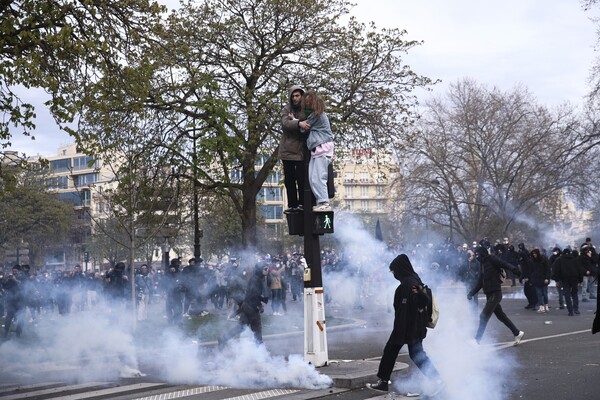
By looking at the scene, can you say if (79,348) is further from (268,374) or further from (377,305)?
(377,305)

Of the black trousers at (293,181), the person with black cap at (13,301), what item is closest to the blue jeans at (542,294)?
the black trousers at (293,181)

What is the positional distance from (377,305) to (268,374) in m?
16.0

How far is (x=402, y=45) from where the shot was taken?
927 inches

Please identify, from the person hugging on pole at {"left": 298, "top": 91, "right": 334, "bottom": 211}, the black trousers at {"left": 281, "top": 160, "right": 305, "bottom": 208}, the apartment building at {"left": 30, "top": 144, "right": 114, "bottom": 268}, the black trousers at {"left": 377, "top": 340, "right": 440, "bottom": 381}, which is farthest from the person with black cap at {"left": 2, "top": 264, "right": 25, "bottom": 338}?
the black trousers at {"left": 377, "top": 340, "right": 440, "bottom": 381}

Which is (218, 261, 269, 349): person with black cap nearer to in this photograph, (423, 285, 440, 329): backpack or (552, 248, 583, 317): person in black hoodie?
(423, 285, 440, 329): backpack

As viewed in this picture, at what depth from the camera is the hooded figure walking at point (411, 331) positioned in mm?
9641

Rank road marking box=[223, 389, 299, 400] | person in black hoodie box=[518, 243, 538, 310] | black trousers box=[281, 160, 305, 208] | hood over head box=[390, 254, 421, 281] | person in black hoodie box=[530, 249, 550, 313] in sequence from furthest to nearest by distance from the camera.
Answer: person in black hoodie box=[518, 243, 538, 310] < person in black hoodie box=[530, 249, 550, 313] < black trousers box=[281, 160, 305, 208] < road marking box=[223, 389, 299, 400] < hood over head box=[390, 254, 421, 281]

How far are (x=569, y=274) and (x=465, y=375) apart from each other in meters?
12.8

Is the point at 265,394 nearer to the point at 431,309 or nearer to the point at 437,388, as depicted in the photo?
the point at 437,388

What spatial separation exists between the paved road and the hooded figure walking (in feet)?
0.87

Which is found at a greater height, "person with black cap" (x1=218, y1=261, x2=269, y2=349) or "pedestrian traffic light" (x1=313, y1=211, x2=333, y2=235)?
"pedestrian traffic light" (x1=313, y1=211, x2=333, y2=235)

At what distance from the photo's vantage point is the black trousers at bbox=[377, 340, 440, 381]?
31.8ft

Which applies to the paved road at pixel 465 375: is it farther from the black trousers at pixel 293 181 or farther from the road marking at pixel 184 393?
the black trousers at pixel 293 181

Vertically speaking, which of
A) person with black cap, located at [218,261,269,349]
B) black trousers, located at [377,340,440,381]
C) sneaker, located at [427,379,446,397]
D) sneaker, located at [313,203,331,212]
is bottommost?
sneaker, located at [427,379,446,397]
